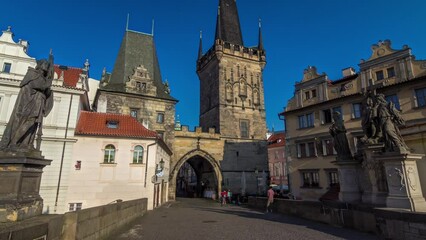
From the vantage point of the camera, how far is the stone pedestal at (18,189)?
391cm

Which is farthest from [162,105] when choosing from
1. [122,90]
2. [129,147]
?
[129,147]

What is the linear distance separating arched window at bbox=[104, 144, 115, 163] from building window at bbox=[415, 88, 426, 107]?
841 inches

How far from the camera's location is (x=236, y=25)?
132ft

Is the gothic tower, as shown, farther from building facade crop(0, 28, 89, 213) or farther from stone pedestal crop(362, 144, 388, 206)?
stone pedestal crop(362, 144, 388, 206)

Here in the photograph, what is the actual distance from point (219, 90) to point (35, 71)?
94.5 feet

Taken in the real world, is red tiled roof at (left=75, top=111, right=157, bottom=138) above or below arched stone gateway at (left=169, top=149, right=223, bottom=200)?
above

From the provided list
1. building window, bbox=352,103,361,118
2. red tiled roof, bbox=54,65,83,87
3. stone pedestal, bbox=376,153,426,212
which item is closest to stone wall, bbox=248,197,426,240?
stone pedestal, bbox=376,153,426,212

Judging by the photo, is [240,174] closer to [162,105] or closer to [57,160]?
[162,105]

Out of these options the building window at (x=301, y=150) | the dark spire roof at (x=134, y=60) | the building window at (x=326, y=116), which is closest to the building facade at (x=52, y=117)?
the dark spire roof at (x=134, y=60)

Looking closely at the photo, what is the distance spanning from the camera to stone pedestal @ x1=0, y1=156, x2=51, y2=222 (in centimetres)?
391

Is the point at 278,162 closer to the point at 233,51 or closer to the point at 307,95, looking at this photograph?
the point at 233,51

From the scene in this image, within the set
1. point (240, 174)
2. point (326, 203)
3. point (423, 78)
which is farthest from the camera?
point (240, 174)

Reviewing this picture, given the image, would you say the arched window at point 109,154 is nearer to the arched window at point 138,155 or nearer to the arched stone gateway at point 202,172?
the arched window at point 138,155

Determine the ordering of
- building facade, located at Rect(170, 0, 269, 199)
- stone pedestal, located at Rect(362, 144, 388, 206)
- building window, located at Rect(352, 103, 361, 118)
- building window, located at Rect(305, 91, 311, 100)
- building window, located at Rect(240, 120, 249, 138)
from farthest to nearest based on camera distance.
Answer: building window, located at Rect(240, 120, 249, 138), building facade, located at Rect(170, 0, 269, 199), building window, located at Rect(305, 91, 311, 100), building window, located at Rect(352, 103, 361, 118), stone pedestal, located at Rect(362, 144, 388, 206)
